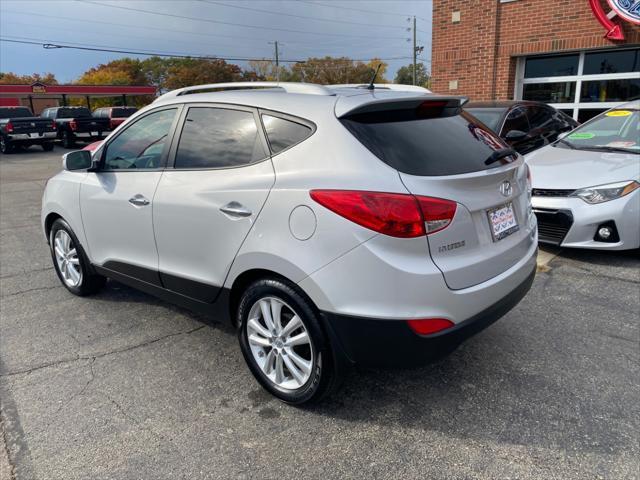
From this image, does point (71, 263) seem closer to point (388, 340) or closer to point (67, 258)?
point (67, 258)

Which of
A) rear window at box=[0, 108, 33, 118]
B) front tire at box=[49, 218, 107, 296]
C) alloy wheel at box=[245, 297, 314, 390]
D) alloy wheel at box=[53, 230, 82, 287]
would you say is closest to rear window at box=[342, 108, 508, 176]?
alloy wheel at box=[245, 297, 314, 390]

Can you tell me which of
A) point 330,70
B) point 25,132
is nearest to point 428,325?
point 25,132

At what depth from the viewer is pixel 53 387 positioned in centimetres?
313

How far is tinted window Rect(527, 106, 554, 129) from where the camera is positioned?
295 inches

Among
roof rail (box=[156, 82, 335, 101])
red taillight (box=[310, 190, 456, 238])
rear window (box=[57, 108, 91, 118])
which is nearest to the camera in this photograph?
red taillight (box=[310, 190, 456, 238])

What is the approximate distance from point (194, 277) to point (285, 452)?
1217 millimetres

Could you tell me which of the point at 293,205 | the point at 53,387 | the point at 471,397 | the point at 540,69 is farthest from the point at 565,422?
the point at 540,69

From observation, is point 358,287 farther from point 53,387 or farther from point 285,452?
point 53,387

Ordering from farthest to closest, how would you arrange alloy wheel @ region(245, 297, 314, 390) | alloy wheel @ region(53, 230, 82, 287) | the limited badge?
the limited badge
alloy wheel @ region(53, 230, 82, 287)
alloy wheel @ region(245, 297, 314, 390)

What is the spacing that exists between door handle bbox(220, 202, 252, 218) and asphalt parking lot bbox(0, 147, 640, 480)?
1.08 m

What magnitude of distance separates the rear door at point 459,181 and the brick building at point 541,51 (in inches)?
375

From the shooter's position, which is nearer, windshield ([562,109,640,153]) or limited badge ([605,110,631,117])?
windshield ([562,109,640,153])

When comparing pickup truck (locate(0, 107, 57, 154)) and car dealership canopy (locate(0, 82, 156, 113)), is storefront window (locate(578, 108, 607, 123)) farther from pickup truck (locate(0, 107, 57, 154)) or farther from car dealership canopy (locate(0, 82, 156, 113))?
car dealership canopy (locate(0, 82, 156, 113))

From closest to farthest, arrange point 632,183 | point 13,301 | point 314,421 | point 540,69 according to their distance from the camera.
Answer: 1. point 314,421
2. point 13,301
3. point 632,183
4. point 540,69
